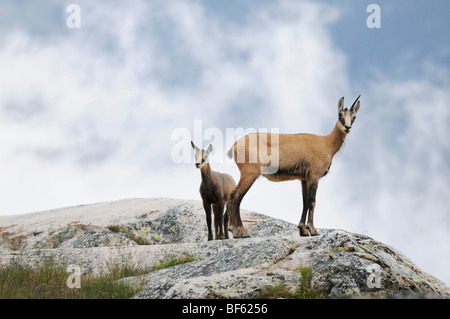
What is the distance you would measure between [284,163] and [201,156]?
238 cm

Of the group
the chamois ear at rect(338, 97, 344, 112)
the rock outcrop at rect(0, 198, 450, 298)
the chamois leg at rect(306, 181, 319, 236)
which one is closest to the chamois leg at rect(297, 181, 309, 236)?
the chamois leg at rect(306, 181, 319, 236)

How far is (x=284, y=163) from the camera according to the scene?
1362 centimetres

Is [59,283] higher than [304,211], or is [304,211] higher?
[304,211]

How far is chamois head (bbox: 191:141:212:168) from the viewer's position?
1395 centimetres

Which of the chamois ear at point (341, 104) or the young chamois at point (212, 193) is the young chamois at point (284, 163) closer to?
the chamois ear at point (341, 104)

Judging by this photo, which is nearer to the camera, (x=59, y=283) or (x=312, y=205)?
(x=59, y=283)

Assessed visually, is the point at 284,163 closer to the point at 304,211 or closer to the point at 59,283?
the point at 304,211

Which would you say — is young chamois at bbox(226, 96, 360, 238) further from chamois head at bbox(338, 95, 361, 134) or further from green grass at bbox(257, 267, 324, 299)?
green grass at bbox(257, 267, 324, 299)

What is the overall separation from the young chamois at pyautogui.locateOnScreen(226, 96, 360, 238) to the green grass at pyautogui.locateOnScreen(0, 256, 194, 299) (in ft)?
8.08

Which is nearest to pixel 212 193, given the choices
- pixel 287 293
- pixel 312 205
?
pixel 312 205

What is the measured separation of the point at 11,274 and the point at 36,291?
72.1 inches

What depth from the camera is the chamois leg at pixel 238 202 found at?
13531mm

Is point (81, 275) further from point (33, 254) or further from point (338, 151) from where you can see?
point (338, 151)

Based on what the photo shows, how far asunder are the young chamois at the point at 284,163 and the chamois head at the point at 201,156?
0.92 meters
